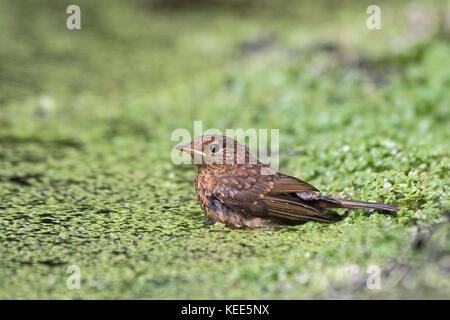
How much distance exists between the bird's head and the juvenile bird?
17mm

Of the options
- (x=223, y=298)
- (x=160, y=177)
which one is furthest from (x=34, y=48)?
(x=223, y=298)

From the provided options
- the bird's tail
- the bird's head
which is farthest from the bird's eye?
the bird's tail

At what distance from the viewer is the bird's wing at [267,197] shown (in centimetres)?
512

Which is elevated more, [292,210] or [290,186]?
[290,186]

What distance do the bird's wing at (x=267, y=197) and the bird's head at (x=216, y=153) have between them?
23 cm

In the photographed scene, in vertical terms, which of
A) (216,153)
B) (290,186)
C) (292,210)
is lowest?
(292,210)

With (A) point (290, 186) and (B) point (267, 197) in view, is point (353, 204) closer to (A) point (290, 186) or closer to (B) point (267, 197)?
(A) point (290, 186)

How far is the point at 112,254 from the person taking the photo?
478 centimetres

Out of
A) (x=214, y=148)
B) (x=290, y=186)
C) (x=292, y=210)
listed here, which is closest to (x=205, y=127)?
(x=214, y=148)

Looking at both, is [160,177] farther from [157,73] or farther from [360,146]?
[157,73]

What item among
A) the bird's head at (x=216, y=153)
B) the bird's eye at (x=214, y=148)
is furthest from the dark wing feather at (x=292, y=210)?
the bird's eye at (x=214, y=148)

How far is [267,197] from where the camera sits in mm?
5180

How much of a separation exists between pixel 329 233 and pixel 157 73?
644cm

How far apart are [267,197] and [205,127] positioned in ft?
10.1
